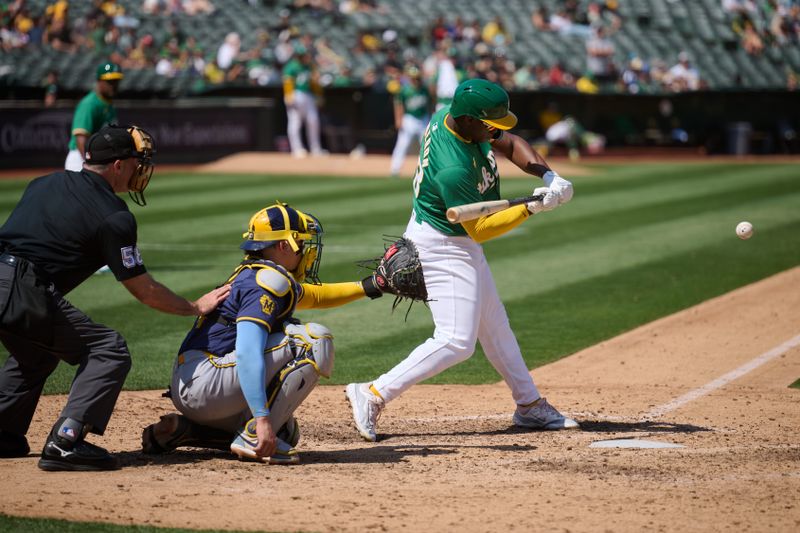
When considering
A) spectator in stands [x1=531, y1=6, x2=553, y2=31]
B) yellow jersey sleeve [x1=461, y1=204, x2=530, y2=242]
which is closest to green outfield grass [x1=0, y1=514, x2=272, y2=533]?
yellow jersey sleeve [x1=461, y1=204, x2=530, y2=242]

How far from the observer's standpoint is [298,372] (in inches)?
206

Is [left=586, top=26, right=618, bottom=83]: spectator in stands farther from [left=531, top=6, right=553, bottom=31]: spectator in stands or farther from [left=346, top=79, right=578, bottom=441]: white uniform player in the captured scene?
[left=346, top=79, right=578, bottom=441]: white uniform player

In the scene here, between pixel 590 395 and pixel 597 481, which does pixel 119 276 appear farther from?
pixel 590 395

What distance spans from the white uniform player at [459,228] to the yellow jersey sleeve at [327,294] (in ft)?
1.26

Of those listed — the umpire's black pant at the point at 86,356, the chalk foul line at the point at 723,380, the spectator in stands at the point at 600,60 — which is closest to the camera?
the umpire's black pant at the point at 86,356

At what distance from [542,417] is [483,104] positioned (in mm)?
1761

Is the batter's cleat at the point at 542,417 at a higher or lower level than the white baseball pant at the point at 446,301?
lower

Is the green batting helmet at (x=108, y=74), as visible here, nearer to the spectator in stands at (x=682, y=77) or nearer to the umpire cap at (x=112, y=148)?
the umpire cap at (x=112, y=148)

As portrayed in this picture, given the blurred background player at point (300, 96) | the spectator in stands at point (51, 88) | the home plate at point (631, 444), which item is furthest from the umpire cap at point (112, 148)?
the blurred background player at point (300, 96)

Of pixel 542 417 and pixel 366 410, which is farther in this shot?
pixel 542 417

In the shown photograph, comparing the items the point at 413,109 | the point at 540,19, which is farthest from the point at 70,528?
the point at 540,19

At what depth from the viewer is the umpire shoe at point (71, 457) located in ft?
16.6

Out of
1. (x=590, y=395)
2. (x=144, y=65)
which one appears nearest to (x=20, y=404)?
(x=590, y=395)

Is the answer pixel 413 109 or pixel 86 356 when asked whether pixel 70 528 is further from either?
pixel 413 109
